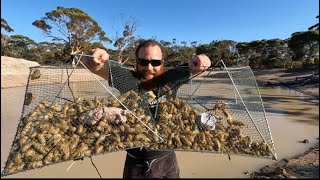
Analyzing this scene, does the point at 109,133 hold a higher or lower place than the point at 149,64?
lower

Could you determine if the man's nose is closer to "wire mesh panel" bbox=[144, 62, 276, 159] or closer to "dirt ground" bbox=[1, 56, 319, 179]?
"wire mesh panel" bbox=[144, 62, 276, 159]

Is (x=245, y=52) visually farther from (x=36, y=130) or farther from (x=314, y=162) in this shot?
(x=36, y=130)

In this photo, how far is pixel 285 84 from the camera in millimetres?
28422

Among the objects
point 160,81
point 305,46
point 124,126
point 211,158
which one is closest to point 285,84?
point 305,46

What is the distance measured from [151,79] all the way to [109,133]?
0.76m

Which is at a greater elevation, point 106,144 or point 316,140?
point 106,144

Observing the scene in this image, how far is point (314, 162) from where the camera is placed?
7.45m

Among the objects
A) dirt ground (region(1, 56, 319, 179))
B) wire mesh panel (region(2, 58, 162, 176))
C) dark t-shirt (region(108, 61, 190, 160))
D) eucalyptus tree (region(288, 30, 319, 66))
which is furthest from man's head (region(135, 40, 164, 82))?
eucalyptus tree (region(288, 30, 319, 66))

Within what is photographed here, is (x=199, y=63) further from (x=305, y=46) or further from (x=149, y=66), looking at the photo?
(x=305, y=46)

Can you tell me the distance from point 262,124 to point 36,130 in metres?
2.08

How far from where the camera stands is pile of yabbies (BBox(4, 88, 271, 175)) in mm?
2633

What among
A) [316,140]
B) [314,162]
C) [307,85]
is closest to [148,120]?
[314,162]

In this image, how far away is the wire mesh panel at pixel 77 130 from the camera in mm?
2596

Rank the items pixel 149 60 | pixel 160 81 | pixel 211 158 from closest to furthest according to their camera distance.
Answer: pixel 149 60 < pixel 160 81 < pixel 211 158
